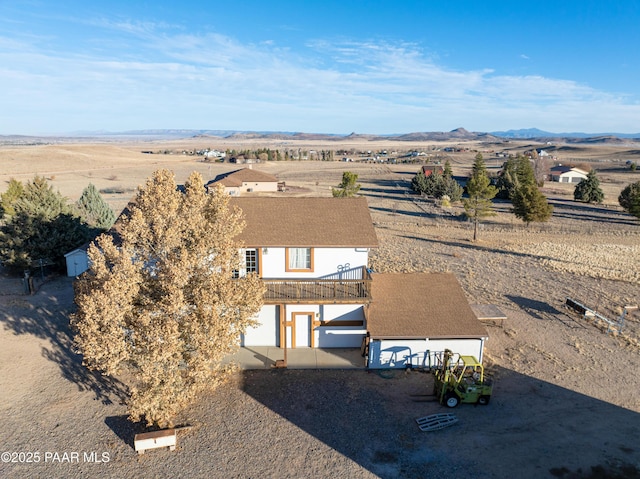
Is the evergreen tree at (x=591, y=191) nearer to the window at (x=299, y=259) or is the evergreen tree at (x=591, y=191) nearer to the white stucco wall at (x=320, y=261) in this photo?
the white stucco wall at (x=320, y=261)

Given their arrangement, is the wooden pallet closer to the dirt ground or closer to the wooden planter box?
the dirt ground

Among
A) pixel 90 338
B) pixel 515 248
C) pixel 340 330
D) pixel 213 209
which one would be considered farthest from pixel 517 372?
pixel 515 248

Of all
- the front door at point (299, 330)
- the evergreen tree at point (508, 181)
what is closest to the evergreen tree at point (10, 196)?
the front door at point (299, 330)

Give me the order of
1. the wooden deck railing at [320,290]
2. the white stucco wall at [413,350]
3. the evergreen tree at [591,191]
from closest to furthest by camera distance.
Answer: the white stucco wall at [413,350] → the wooden deck railing at [320,290] → the evergreen tree at [591,191]

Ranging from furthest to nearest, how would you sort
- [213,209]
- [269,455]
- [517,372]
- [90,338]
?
[517,372] < [213,209] < [269,455] < [90,338]

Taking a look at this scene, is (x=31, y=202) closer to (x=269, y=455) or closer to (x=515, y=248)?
(x=269, y=455)

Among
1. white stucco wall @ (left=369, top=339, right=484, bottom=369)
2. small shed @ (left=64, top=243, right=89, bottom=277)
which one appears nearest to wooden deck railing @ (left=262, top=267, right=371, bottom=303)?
white stucco wall @ (left=369, top=339, right=484, bottom=369)
